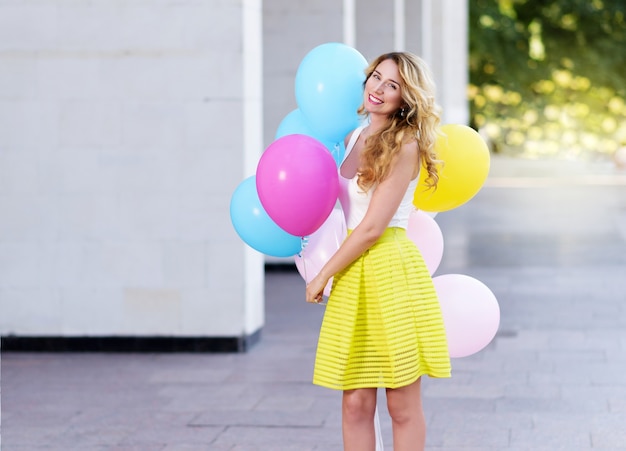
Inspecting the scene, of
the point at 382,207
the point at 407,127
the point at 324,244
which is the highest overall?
the point at 407,127

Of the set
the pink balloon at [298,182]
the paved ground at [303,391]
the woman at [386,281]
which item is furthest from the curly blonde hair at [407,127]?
the paved ground at [303,391]

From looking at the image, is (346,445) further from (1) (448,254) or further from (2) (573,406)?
(1) (448,254)

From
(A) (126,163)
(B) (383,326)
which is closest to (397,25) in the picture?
(A) (126,163)

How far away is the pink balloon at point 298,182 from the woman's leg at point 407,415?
0.69 meters

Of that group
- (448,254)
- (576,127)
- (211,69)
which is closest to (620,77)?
(576,127)

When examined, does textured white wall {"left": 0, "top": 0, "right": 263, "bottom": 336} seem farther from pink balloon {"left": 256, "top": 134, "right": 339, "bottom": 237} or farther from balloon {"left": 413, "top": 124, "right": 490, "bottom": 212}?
pink balloon {"left": 256, "top": 134, "right": 339, "bottom": 237}

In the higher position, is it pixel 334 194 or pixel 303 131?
pixel 303 131

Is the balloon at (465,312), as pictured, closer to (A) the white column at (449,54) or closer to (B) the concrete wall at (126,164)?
(B) the concrete wall at (126,164)

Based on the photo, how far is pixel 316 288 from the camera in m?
4.43

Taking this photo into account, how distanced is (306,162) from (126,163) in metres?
3.93

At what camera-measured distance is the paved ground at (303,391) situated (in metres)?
5.95

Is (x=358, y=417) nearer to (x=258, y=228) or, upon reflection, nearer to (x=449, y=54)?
(x=258, y=228)

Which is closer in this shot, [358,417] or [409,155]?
[409,155]

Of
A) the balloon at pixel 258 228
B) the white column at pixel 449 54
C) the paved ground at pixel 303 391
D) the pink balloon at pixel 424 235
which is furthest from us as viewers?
the white column at pixel 449 54
